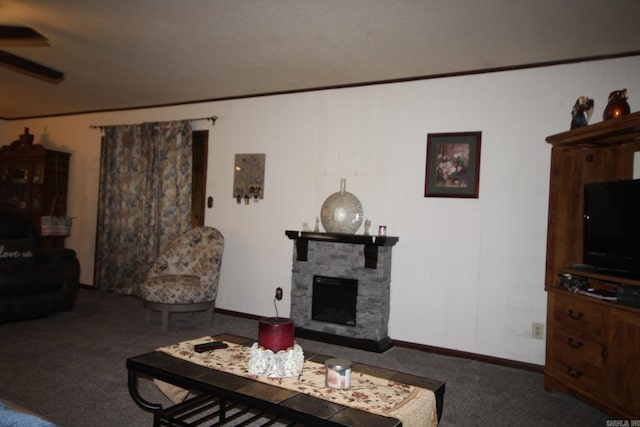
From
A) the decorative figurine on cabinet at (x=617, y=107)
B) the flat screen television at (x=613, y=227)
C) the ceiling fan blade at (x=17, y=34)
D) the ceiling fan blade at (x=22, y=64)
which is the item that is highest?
the ceiling fan blade at (x=17, y=34)

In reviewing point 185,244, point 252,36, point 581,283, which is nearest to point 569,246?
point 581,283

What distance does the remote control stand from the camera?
2.10 metres

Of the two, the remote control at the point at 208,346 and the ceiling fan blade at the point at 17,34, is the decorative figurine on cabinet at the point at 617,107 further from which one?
the ceiling fan blade at the point at 17,34

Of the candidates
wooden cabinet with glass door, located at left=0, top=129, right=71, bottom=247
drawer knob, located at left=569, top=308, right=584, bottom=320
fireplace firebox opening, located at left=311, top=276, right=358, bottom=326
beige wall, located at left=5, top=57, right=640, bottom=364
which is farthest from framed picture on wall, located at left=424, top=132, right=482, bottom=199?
wooden cabinet with glass door, located at left=0, top=129, right=71, bottom=247

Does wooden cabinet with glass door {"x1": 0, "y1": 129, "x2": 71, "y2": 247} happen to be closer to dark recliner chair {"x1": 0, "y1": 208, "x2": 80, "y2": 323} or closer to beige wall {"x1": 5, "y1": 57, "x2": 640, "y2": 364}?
dark recliner chair {"x1": 0, "y1": 208, "x2": 80, "y2": 323}

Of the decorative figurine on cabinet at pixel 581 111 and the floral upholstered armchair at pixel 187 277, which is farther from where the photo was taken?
the floral upholstered armchair at pixel 187 277

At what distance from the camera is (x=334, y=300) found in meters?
3.98

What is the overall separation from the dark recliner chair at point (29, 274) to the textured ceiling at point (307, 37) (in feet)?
5.33

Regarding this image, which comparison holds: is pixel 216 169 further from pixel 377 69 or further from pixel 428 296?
pixel 428 296

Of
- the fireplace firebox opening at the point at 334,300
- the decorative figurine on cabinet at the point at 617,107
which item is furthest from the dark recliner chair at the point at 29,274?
the decorative figurine on cabinet at the point at 617,107

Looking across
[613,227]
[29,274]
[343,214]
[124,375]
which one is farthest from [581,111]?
[29,274]

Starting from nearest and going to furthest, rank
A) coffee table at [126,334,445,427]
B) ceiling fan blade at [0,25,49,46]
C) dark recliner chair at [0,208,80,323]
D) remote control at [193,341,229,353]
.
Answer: coffee table at [126,334,445,427] < remote control at [193,341,229,353] < ceiling fan blade at [0,25,49,46] < dark recliner chair at [0,208,80,323]

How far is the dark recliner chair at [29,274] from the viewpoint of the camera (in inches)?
151

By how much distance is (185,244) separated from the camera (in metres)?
4.58
